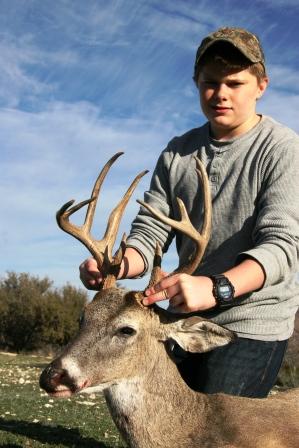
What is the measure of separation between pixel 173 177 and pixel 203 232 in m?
1.00

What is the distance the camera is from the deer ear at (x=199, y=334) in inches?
181

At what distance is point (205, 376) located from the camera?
5.23 m

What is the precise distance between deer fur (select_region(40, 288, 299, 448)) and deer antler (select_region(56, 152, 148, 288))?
32 centimetres

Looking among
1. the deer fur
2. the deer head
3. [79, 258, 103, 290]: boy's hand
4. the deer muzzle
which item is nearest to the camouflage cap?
the deer head

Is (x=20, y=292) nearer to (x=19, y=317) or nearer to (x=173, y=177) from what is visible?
(x=19, y=317)

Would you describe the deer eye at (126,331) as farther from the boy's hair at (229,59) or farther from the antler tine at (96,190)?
the boy's hair at (229,59)

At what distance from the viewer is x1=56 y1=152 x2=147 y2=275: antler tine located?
17.0 feet

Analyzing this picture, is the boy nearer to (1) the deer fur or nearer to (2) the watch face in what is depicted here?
(1) the deer fur

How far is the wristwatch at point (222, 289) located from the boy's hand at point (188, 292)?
0.03m

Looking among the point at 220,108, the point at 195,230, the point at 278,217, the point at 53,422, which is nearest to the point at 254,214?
the point at 278,217

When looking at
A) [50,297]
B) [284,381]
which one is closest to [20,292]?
[50,297]

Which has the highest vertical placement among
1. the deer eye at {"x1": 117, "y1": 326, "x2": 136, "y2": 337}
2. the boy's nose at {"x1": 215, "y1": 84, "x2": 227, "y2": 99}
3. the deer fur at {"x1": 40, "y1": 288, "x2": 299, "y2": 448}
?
the boy's nose at {"x1": 215, "y1": 84, "x2": 227, "y2": 99}

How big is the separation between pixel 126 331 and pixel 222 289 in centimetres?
77

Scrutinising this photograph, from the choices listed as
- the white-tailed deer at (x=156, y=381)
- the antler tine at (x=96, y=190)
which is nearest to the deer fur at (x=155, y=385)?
the white-tailed deer at (x=156, y=381)
